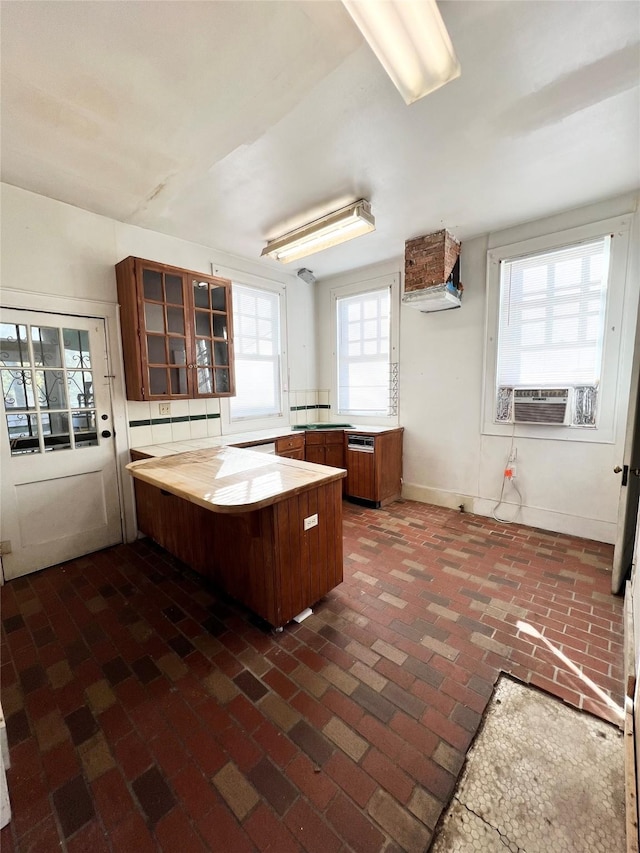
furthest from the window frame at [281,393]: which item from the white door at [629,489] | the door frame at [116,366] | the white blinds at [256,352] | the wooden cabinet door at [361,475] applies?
the white door at [629,489]

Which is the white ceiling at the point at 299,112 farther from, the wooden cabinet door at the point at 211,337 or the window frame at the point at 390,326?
the window frame at the point at 390,326

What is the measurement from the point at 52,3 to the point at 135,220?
1792 millimetres

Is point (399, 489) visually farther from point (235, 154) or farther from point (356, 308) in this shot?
point (235, 154)

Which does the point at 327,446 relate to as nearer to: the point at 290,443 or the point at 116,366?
the point at 290,443

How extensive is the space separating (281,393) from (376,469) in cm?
171

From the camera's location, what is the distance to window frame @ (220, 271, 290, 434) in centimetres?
389

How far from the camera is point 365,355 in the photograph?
179 inches

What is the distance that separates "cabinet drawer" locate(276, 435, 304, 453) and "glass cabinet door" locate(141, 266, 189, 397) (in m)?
1.15

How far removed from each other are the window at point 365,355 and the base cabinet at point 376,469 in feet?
1.89

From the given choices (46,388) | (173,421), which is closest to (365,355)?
(173,421)

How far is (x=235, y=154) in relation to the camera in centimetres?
213

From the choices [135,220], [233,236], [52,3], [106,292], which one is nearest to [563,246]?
[233,236]

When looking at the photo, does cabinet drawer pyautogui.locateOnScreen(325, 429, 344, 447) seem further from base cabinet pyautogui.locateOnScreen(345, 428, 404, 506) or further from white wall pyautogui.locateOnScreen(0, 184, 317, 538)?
white wall pyautogui.locateOnScreen(0, 184, 317, 538)

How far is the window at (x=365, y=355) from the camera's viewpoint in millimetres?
4328
